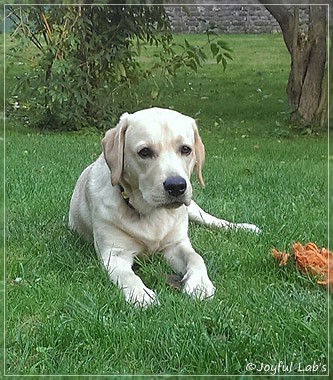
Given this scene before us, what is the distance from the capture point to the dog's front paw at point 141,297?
261 centimetres

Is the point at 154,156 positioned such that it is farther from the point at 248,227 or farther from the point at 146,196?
the point at 248,227

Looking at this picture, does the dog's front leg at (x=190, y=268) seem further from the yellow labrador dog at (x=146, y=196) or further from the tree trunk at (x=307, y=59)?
the tree trunk at (x=307, y=59)

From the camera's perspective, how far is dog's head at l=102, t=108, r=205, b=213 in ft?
9.48

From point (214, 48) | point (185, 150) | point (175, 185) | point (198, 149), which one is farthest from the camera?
point (214, 48)

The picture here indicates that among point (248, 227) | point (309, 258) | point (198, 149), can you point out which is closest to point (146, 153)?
point (198, 149)

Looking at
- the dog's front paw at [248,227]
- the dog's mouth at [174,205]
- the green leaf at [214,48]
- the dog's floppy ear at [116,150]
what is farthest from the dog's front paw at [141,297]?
the green leaf at [214,48]

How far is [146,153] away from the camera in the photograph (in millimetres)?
2951

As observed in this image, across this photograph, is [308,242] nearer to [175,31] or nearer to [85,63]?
[175,31]

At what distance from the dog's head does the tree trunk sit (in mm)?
519

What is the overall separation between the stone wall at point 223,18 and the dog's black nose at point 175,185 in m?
0.56

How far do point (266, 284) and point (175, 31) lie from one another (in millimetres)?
1109

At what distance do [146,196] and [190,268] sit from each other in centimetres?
31

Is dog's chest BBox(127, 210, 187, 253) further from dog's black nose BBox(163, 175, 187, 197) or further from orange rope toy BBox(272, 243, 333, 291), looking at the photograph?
orange rope toy BBox(272, 243, 333, 291)

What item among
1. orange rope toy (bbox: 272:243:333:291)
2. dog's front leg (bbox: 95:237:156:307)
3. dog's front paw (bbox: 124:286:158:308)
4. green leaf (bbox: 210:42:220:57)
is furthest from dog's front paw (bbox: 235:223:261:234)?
dog's front paw (bbox: 124:286:158:308)
